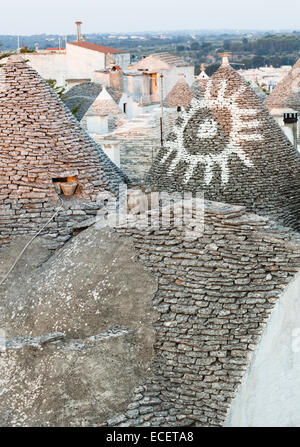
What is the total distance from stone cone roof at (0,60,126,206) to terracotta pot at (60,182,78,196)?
0.58ft

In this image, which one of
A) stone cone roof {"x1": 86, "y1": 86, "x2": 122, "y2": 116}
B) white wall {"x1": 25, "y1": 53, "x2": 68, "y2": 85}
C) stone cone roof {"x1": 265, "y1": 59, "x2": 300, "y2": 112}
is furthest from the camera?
white wall {"x1": 25, "y1": 53, "x2": 68, "y2": 85}

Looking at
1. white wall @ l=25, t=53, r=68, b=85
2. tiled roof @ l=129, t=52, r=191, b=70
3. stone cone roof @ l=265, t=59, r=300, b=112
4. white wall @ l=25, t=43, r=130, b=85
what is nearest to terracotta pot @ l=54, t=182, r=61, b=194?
stone cone roof @ l=265, t=59, r=300, b=112

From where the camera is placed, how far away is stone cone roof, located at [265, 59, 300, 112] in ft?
94.7

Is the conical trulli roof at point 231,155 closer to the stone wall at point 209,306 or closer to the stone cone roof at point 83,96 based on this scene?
the stone wall at point 209,306

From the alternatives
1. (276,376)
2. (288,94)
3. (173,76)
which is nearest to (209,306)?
(276,376)

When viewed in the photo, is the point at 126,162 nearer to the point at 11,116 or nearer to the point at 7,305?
Result: the point at 11,116

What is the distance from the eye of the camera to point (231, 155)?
17.1 m

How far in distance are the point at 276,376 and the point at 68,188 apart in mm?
5774

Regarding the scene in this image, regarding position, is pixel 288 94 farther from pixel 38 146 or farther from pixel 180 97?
pixel 38 146

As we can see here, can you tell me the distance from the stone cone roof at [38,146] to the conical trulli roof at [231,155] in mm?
2466

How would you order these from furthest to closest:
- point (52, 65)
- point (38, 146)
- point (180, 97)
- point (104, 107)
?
point (52, 65), point (180, 97), point (104, 107), point (38, 146)

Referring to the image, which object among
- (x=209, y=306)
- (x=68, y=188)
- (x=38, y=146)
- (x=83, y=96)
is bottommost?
(x=209, y=306)

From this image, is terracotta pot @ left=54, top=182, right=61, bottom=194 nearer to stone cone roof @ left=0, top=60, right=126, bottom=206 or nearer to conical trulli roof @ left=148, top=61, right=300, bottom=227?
stone cone roof @ left=0, top=60, right=126, bottom=206

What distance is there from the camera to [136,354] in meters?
10.4
